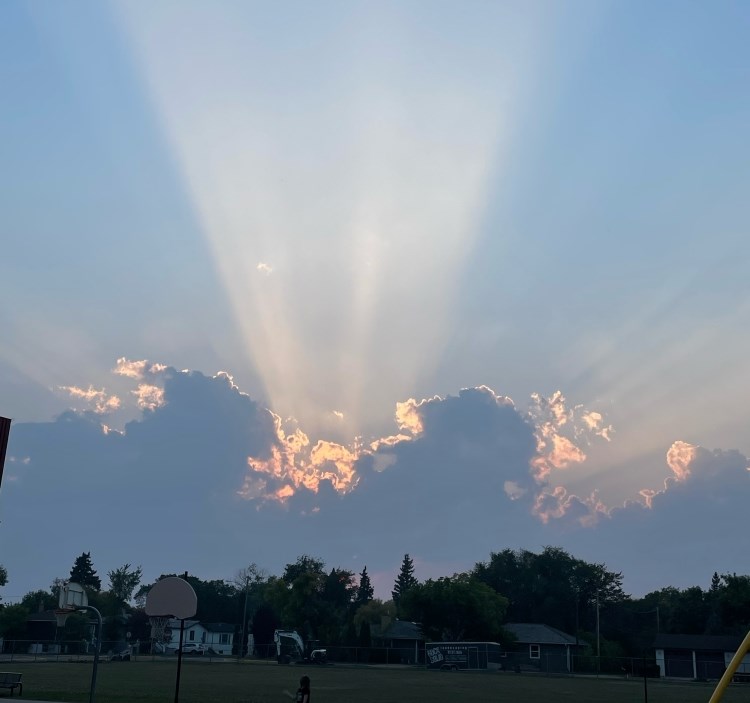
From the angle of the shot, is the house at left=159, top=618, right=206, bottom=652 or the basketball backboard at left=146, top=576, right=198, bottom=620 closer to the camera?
the basketball backboard at left=146, top=576, right=198, bottom=620

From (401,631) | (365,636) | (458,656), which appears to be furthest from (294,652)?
(458,656)

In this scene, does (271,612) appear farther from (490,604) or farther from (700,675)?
(700,675)

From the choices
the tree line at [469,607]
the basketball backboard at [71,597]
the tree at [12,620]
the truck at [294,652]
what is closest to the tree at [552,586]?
the tree line at [469,607]

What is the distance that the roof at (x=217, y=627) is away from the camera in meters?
146

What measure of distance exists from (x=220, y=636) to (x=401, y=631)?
51356mm

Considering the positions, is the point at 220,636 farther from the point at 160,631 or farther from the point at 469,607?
the point at 469,607

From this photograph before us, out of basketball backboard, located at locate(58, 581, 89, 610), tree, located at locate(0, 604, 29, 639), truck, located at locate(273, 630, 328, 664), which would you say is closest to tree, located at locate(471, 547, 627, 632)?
truck, located at locate(273, 630, 328, 664)

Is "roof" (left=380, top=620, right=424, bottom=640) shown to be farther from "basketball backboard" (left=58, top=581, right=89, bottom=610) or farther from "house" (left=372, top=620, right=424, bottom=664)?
"basketball backboard" (left=58, top=581, right=89, bottom=610)

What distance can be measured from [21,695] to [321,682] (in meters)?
23.1

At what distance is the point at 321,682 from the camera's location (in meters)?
52.7

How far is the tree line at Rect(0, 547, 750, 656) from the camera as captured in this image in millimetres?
99312

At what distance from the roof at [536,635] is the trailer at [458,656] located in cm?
2188

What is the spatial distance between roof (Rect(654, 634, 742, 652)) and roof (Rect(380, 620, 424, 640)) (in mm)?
30398

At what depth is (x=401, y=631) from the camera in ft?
362
